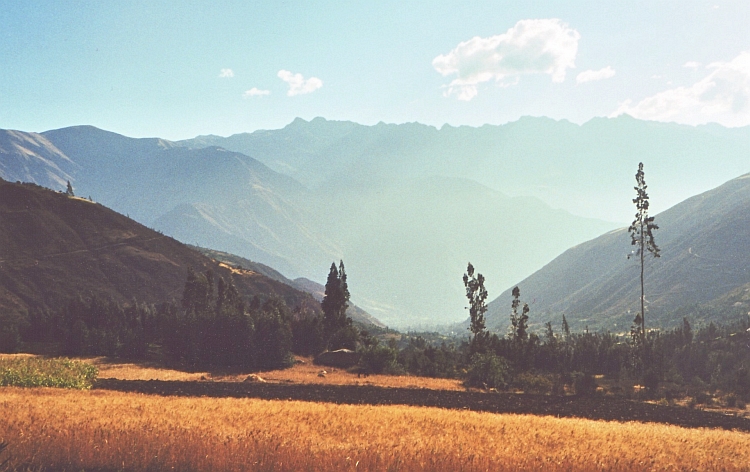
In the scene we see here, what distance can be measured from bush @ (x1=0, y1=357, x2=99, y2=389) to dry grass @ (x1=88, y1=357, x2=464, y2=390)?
52.7 feet

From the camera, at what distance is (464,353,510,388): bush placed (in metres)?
64.9

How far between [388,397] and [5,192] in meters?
205

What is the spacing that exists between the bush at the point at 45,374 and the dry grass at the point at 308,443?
1890cm

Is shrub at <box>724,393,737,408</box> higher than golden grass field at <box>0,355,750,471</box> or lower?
lower

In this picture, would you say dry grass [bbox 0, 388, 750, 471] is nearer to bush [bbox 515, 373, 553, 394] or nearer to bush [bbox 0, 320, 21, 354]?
bush [bbox 515, 373, 553, 394]

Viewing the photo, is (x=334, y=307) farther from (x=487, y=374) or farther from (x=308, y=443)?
(x=308, y=443)

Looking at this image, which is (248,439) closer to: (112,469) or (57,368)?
(112,469)

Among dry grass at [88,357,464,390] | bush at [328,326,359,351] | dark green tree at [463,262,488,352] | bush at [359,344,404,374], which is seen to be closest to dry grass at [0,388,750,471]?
dry grass at [88,357,464,390]

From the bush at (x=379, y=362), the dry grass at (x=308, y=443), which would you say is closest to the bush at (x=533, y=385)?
the bush at (x=379, y=362)

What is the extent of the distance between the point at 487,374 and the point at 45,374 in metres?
49.2

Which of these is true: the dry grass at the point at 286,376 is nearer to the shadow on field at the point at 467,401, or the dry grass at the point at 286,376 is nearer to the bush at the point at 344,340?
the shadow on field at the point at 467,401

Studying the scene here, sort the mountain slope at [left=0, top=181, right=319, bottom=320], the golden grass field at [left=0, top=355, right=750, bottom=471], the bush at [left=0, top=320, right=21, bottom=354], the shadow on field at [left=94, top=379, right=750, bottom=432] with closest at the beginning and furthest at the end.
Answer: the golden grass field at [left=0, top=355, right=750, bottom=471], the shadow on field at [left=94, top=379, right=750, bottom=432], the bush at [left=0, top=320, right=21, bottom=354], the mountain slope at [left=0, top=181, right=319, bottom=320]

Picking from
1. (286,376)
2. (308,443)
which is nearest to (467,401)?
(308,443)

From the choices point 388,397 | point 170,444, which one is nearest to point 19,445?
point 170,444
